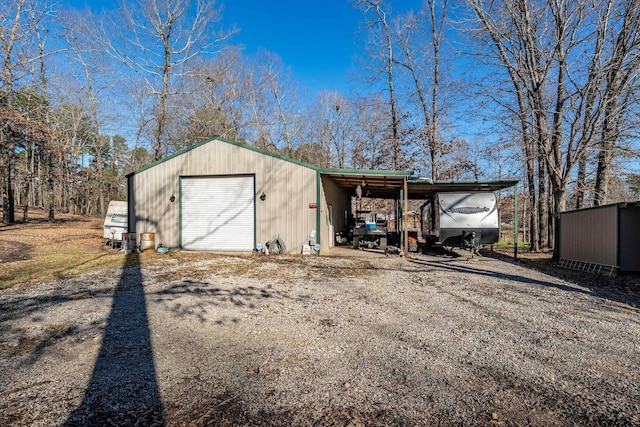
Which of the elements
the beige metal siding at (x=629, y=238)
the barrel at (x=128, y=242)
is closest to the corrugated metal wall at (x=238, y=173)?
the barrel at (x=128, y=242)

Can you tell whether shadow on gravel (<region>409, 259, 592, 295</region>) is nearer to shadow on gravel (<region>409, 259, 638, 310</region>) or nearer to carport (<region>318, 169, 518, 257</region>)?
shadow on gravel (<region>409, 259, 638, 310</region>)

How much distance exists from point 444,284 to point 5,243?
1400 centimetres

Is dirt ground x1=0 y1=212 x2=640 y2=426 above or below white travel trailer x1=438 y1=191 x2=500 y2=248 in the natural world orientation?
below

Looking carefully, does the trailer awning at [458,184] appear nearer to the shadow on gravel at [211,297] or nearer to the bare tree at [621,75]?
the bare tree at [621,75]

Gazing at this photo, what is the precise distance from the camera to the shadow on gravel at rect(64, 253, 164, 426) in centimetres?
228

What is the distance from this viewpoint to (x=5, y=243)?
11.1 metres

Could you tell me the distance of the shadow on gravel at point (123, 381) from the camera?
7.49ft

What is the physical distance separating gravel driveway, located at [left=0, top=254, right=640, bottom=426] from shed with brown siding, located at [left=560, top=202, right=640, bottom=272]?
279 cm

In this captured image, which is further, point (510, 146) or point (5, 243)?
point (510, 146)

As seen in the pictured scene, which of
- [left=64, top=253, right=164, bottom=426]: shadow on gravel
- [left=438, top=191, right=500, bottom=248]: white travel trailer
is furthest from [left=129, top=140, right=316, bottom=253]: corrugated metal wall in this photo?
[left=64, top=253, right=164, bottom=426]: shadow on gravel

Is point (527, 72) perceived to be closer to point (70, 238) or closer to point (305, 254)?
point (305, 254)

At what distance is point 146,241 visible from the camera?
38.0ft

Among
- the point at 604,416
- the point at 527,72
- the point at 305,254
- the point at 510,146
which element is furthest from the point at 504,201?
the point at 604,416

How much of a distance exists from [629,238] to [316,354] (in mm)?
9345
